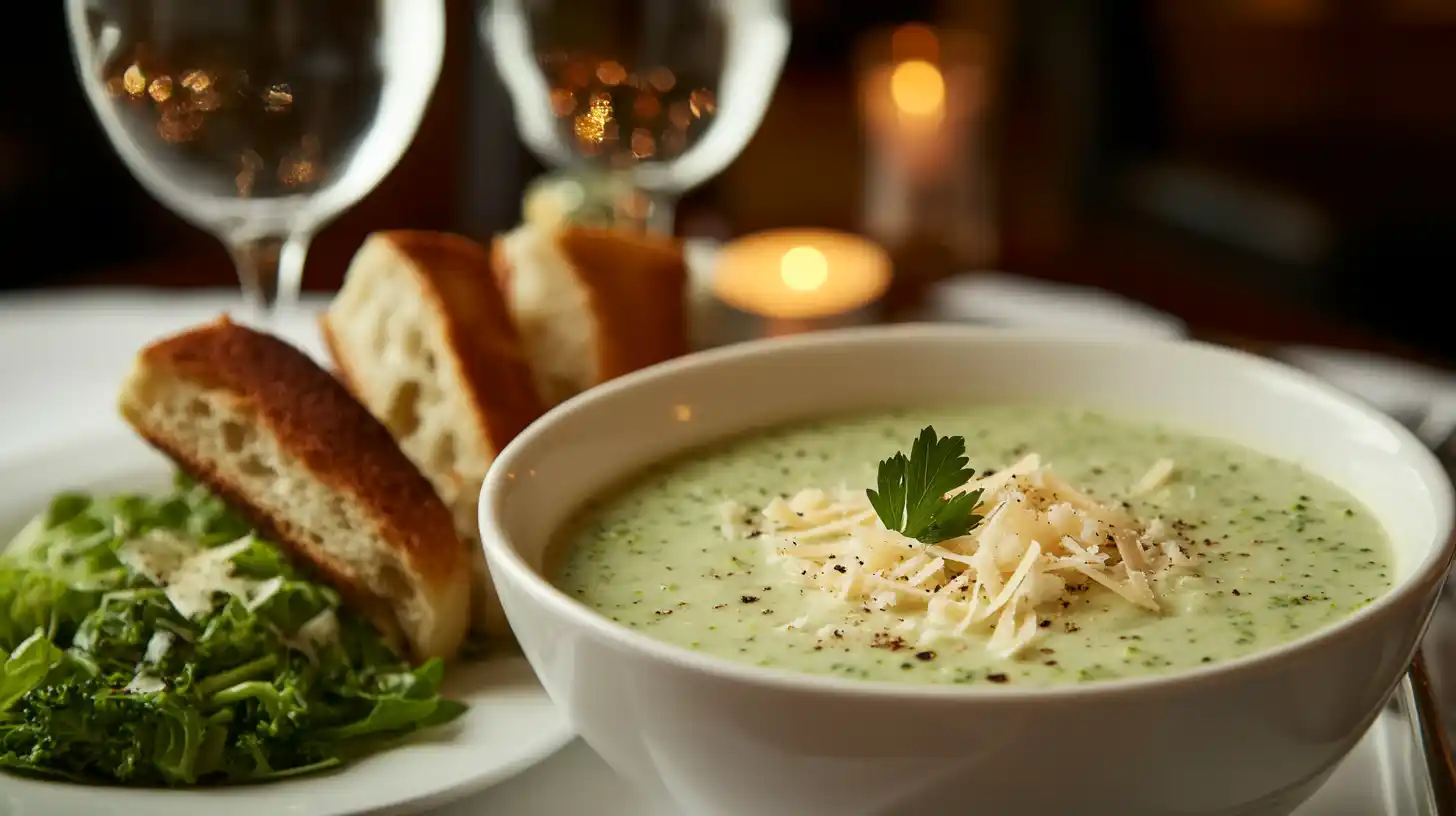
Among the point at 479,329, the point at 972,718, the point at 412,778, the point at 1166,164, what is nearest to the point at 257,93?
Result: the point at 479,329

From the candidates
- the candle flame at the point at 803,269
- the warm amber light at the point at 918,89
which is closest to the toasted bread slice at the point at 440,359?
the candle flame at the point at 803,269

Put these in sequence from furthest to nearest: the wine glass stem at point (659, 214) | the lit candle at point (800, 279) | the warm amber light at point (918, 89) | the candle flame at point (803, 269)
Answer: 1. the warm amber light at point (918, 89)
2. the candle flame at point (803, 269)
3. the lit candle at point (800, 279)
4. the wine glass stem at point (659, 214)

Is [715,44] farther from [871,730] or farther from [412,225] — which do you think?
[412,225]

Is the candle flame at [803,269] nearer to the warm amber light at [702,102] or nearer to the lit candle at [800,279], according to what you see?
the lit candle at [800,279]

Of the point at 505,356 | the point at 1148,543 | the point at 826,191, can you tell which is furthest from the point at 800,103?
the point at 1148,543

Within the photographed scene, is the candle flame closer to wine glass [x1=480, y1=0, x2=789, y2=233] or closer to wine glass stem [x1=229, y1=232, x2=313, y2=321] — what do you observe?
wine glass [x1=480, y1=0, x2=789, y2=233]

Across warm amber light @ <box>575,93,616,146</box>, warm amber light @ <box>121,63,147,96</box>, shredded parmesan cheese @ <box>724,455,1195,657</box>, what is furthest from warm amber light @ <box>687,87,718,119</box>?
shredded parmesan cheese @ <box>724,455,1195,657</box>

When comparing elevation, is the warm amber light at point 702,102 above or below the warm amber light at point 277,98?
below

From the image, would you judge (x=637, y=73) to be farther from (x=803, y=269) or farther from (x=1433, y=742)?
(x=1433, y=742)
